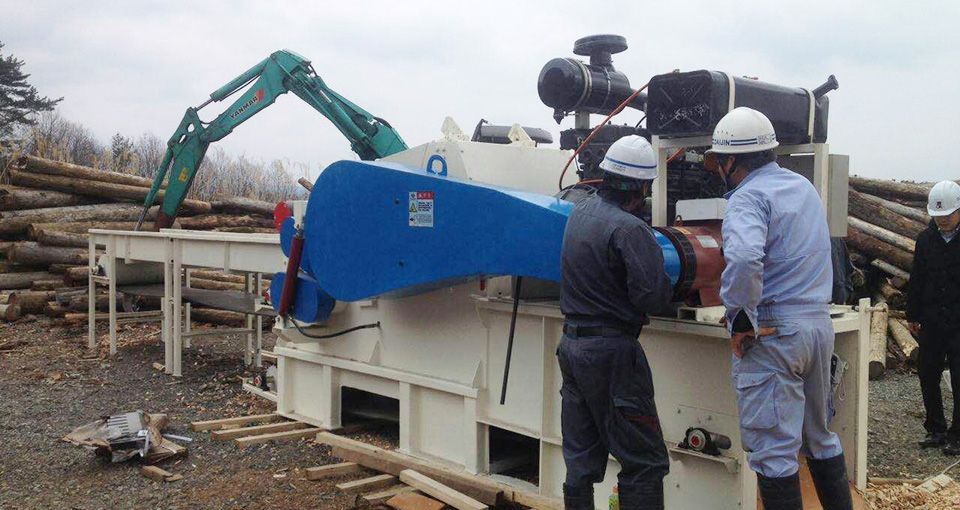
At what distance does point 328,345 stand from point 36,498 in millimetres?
1916

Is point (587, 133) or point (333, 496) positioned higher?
point (587, 133)

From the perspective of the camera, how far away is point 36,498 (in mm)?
4793

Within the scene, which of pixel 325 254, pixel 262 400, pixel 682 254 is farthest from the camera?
pixel 262 400

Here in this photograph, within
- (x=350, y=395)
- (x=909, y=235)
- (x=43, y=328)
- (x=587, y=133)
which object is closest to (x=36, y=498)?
(x=350, y=395)

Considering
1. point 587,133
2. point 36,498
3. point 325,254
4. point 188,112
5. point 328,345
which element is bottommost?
point 36,498

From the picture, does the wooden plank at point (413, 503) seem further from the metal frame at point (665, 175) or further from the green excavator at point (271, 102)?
the green excavator at point (271, 102)

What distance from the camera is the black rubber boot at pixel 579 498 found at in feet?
11.6

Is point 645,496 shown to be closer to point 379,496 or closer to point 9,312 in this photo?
point 379,496

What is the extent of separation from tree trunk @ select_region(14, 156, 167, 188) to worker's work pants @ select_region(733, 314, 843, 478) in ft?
36.5

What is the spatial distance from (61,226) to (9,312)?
1544 millimetres

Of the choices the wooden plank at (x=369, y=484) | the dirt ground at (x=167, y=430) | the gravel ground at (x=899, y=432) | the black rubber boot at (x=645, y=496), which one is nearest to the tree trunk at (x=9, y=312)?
the dirt ground at (x=167, y=430)

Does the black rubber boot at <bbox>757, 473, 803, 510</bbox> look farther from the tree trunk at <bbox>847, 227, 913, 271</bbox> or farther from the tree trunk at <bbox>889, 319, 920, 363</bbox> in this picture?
the tree trunk at <bbox>847, 227, 913, 271</bbox>

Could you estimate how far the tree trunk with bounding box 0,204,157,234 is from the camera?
40.1ft

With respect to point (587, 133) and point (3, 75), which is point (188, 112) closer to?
point (587, 133)
